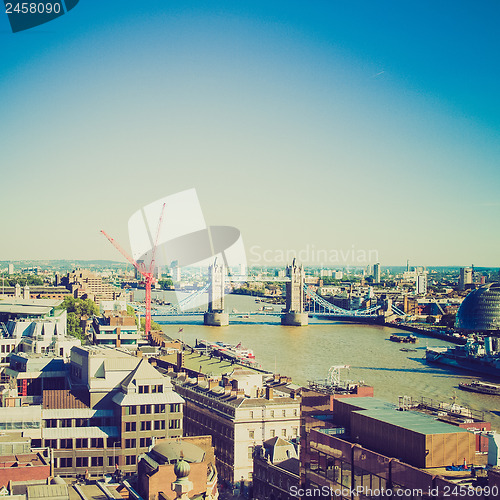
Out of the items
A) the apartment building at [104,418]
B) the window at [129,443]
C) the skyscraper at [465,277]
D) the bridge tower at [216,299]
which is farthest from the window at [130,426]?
the skyscraper at [465,277]

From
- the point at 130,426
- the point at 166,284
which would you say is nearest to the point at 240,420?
the point at 130,426

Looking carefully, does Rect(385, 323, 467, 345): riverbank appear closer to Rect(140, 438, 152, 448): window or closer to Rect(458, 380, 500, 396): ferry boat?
Rect(458, 380, 500, 396): ferry boat

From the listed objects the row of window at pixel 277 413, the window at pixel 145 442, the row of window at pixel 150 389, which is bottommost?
the window at pixel 145 442

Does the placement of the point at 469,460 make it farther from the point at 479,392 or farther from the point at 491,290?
the point at 491,290

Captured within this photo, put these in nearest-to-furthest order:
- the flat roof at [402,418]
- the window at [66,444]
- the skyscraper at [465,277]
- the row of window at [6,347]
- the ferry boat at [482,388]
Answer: the flat roof at [402,418]
the window at [66,444]
the row of window at [6,347]
the ferry boat at [482,388]
the skyscraper at [465,277]

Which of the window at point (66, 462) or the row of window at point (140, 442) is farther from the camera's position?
the row of window at point (140, 442)

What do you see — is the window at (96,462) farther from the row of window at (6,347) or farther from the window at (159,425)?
the row of window at (6,347)

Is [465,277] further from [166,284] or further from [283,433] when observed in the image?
[283,433]
